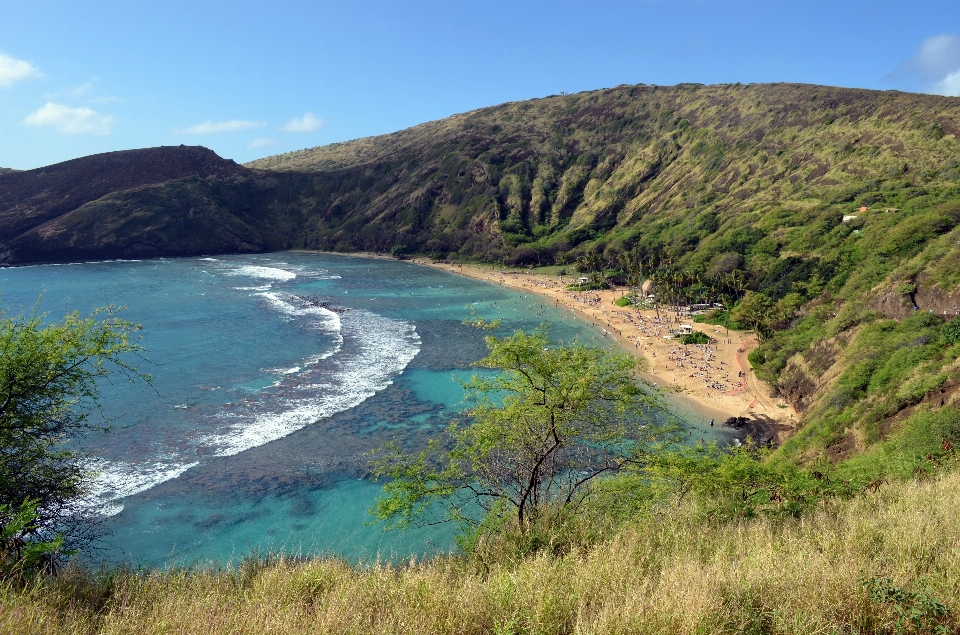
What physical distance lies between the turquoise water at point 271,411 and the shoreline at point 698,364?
10.7ft

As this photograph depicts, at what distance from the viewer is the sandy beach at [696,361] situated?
40.8m

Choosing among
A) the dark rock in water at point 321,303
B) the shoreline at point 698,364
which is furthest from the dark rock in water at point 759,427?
the dark rock in water at point 321,303

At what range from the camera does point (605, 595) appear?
22.8 ft

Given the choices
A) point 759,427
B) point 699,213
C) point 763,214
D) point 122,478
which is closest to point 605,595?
point 122,478

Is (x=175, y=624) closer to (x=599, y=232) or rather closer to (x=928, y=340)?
(x=928, y=340)

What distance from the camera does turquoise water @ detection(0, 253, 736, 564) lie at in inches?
1013

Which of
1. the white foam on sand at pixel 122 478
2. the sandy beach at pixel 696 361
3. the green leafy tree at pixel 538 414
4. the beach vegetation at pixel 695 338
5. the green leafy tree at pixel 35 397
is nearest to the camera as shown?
the green leafy tree at pixel 35 397

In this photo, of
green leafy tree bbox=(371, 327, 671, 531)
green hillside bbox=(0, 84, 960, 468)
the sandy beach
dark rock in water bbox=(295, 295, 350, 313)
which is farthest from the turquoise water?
green hillside bbox=(0, 84, 960, 468)

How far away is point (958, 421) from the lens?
1969cm

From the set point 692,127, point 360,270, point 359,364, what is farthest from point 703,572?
point 692,127

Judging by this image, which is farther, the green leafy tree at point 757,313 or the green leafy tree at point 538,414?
the green leafy tree at point 757,313

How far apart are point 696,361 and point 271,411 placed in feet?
137

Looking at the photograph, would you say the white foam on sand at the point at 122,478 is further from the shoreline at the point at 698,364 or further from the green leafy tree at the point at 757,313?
the green leafy tree at the point at 757,313

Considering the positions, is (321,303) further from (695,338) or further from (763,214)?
(763,214)
